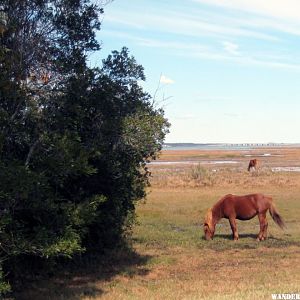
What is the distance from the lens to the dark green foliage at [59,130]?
9320 millimetres

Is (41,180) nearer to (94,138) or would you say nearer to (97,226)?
(94,138)

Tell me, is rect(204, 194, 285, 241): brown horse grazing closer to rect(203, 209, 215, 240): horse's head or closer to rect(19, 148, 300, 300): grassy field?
rect(203, 209, 215, 240): horse's head

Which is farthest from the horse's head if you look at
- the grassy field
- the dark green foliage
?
the dark green foliage

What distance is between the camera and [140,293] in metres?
11.6

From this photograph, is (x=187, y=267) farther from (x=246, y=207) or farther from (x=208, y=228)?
(x=246, y=207)

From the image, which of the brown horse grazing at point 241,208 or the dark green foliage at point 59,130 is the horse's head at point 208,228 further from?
the dark green foliage at point 59,130

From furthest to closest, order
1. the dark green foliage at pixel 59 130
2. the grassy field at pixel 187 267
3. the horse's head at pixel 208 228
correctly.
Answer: the horse's head at pixel 208 228 < the grassy field at pixel 187 267 < the dark green foliage at pixel 59 130

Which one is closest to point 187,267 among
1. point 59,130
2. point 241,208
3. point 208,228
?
point 208,228

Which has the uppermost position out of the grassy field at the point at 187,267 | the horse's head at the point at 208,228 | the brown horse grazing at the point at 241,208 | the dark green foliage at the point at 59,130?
the dark green foliage at the point at 59,130

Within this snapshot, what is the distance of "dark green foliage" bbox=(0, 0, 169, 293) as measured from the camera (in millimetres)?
9320

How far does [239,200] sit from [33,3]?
36.6 feet

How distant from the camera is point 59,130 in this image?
1086 centimetres

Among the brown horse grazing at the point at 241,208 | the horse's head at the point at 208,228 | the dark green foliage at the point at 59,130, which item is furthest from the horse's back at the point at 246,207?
the dark green foliage at the point at 59,130

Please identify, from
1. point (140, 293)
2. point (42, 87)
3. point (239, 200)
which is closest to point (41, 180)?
point (42, 87)
